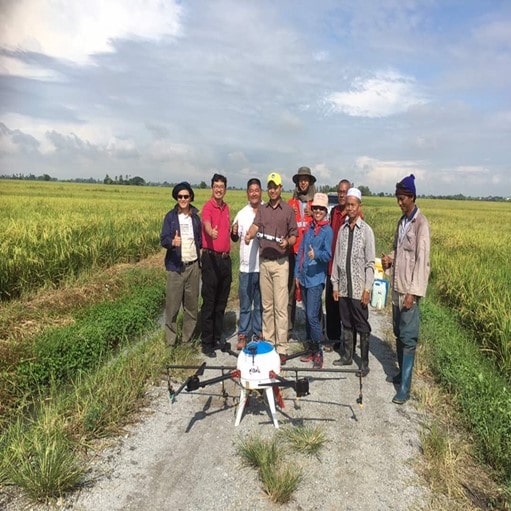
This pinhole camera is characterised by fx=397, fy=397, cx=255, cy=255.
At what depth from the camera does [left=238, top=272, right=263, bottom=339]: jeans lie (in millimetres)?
5320

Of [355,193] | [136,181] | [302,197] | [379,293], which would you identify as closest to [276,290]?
[302,197]

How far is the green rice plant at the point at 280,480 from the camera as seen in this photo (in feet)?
8.81

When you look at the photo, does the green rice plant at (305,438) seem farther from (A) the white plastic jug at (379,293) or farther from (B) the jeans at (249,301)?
(A) the white plastic jug at (379,293)

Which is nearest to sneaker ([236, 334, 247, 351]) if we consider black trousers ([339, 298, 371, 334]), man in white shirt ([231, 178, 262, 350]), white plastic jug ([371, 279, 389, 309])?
man in white shirt ([231, 178, 262, 350])

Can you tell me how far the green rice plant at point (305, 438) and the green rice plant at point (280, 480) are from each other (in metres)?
0.28

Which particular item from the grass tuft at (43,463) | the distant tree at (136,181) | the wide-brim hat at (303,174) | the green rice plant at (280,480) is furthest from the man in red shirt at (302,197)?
the distant tree at (136,181)

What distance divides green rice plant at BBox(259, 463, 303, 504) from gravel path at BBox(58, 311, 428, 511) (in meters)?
0.05

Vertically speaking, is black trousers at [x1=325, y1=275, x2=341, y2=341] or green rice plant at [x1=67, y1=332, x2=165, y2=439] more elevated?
black trousers at [x1=325, y1=275, x2=341, y2=341]

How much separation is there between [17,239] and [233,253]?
6.35 m

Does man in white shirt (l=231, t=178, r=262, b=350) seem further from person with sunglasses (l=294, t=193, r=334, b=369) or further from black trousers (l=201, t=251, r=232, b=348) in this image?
person with sunglasses (l=294, t=193, r=334, b=369)

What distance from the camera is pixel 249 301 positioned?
5.39 metres

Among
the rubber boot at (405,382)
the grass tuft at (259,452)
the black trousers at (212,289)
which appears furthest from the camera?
the black trousers at (212,289)

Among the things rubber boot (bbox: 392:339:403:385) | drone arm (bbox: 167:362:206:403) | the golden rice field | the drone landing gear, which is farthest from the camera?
the golden rice field

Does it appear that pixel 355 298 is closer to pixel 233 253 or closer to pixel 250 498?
pixel 250 498
